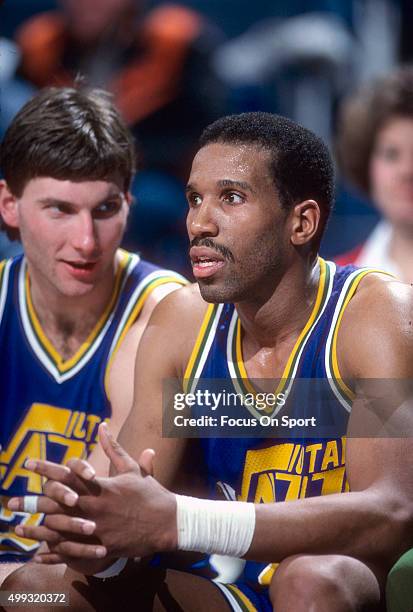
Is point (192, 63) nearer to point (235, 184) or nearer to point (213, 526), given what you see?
point (235, 184)

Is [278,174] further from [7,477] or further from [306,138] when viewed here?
[7,477]

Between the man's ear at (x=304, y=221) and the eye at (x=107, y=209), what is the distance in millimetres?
448

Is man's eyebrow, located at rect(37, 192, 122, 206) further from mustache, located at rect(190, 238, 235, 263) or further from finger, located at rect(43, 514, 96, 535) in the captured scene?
finger, located at rect(43, 514, 96, 535)

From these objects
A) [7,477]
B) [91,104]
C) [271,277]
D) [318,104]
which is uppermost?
[318,104]

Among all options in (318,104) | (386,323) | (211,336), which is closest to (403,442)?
(386,323)

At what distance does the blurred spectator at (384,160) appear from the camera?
2607mm

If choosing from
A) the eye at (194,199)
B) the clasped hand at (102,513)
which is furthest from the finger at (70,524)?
the eye at (194,199)

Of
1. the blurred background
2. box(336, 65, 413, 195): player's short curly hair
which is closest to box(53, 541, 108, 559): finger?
the blurred background

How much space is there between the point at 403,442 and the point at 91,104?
Result: 1025mm

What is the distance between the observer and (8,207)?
6.85ft

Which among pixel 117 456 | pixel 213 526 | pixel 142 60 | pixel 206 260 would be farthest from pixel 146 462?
pixel 142 60

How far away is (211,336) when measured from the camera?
1807mm

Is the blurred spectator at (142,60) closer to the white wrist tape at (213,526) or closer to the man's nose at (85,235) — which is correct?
the man's nose at (85,235)

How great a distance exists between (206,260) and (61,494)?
51 centimetres
